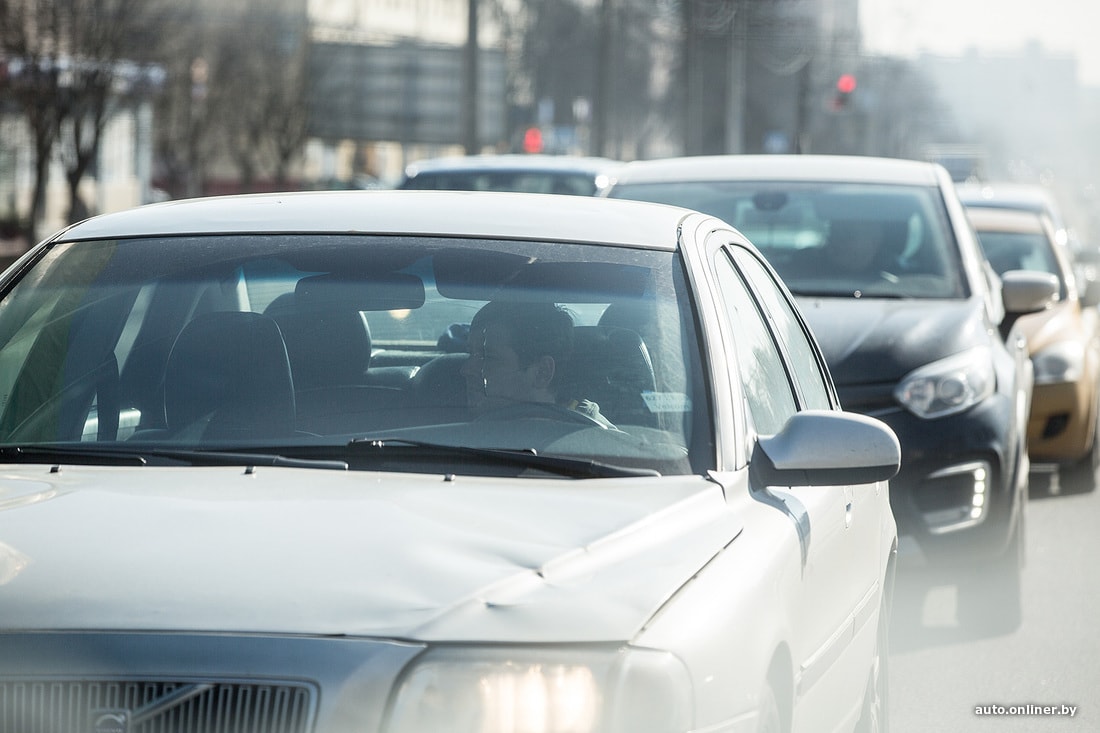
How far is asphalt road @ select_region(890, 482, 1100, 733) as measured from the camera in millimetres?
6102

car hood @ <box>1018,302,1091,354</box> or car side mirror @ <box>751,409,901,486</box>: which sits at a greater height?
car side mirror @ <box>751,409,901,486</box>

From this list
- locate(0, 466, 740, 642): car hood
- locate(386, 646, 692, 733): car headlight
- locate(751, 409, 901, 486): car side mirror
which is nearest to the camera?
locate(386, 646, 692, 733): car headlight

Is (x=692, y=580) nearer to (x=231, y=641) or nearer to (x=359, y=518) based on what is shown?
(x=359, y=518)

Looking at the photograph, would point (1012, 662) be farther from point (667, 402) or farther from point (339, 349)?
point (339, 349)

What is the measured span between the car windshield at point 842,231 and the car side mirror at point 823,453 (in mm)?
4533

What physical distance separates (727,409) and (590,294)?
Result: 461 millimetres

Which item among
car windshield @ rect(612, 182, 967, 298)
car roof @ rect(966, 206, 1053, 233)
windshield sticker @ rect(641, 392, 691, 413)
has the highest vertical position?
windshield sticker @ rect(641, 392, 691, 413)

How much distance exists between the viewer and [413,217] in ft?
14.1

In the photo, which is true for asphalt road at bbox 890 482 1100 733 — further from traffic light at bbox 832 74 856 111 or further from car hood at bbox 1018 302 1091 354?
traffic light at bbox 832 74 856 111

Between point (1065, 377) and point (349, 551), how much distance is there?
860 cm

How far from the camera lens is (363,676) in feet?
8.78

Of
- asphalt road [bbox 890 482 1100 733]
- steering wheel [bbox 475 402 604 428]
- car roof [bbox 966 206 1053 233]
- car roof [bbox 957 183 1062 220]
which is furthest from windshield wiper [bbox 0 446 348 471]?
car roof [bbox 957 183 1062 220]

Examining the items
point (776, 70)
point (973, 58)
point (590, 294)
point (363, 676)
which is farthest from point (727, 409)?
point (973, 58)

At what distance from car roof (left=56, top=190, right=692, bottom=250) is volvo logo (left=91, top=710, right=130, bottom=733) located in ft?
5.68
